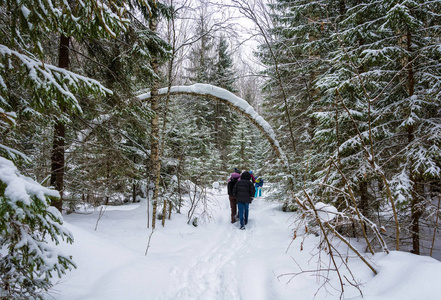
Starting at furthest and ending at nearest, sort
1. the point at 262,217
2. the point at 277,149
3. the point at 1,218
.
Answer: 1. the point at 262,217
2. the point at 277,149
3. the point at 1,218

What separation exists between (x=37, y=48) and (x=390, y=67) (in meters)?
7.09

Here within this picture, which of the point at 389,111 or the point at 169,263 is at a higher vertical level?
the point at 389,111

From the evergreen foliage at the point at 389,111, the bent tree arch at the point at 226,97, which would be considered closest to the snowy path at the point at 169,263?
the evergreen foliage at the point at 389,111

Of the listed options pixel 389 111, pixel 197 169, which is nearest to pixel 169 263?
pixel 197 169

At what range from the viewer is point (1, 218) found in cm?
150

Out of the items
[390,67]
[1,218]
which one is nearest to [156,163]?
[1,218]

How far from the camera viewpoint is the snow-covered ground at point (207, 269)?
7.81 ft

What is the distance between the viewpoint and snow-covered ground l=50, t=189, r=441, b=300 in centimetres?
238

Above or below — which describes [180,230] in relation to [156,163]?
below

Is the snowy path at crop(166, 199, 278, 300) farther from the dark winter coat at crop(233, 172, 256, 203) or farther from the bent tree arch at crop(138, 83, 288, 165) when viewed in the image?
the bent tree arch at crop(138, 83, 288, 165)

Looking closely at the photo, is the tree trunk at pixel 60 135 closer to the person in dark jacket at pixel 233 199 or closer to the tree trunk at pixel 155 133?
the tree trunk at pixel 155 133

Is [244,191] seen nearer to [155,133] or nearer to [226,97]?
[226,97]

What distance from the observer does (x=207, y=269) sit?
4426 mm

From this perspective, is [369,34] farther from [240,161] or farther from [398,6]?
[240,161]
